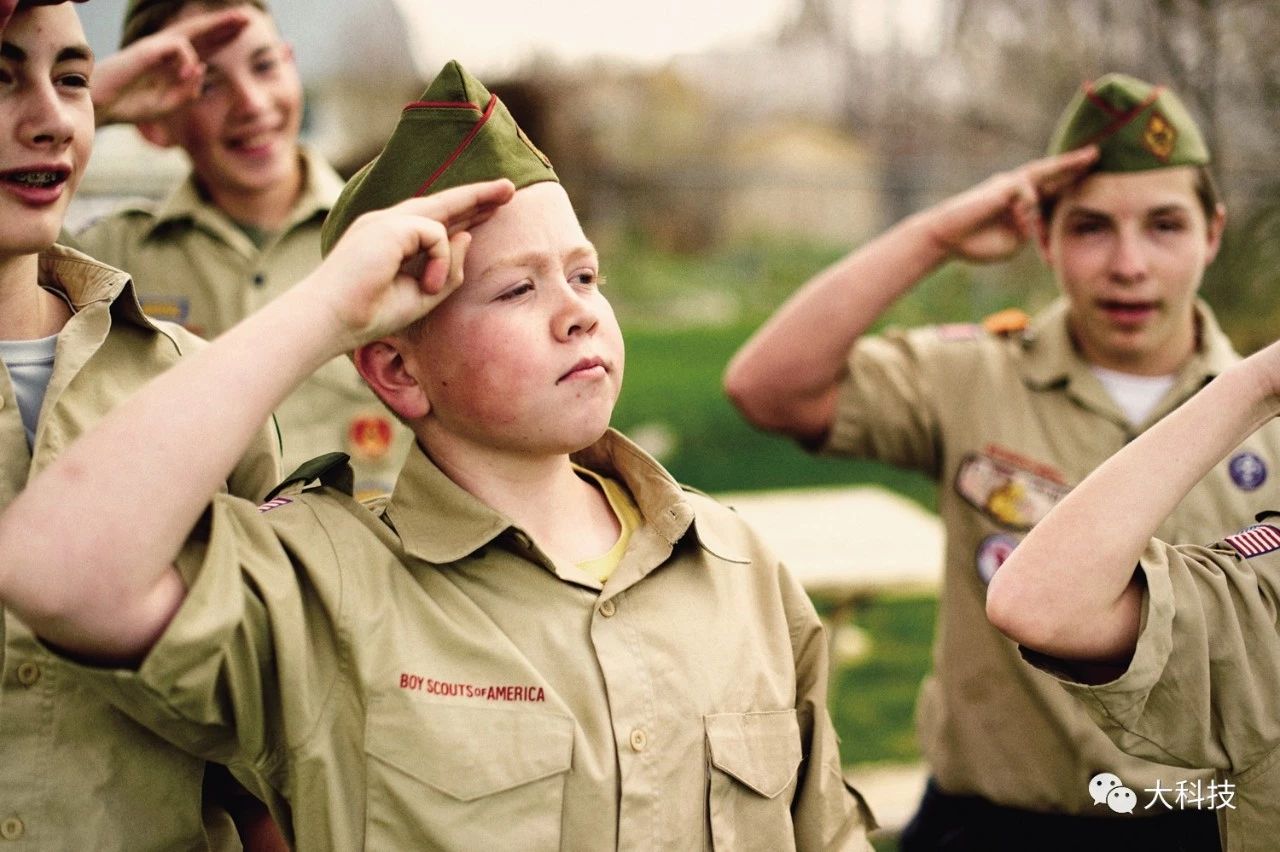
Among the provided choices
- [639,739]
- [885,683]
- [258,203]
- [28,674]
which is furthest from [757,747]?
[885,683]

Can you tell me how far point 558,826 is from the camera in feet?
5.85

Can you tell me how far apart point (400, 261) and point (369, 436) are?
1641 millimetres

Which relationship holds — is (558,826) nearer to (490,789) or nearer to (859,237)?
(490,789)

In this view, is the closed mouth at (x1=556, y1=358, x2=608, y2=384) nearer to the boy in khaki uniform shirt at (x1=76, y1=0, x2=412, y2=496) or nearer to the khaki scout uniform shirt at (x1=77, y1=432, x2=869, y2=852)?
the khaki scout uniform shirt at (x1=77, y1=432, x2=869, y2=852)

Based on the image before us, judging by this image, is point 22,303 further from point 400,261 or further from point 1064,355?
point 1064,355

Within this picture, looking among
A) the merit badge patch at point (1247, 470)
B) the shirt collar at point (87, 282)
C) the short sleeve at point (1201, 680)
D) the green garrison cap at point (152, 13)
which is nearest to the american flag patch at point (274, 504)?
the shirt collar at point (87, 282)

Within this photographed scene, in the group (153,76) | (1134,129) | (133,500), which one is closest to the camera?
(133,500)

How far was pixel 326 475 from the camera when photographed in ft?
6.43

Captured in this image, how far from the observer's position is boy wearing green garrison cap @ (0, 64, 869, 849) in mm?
1564

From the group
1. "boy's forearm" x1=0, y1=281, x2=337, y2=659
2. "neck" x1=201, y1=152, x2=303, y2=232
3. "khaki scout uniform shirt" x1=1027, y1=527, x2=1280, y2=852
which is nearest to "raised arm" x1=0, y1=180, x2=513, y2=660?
"boy's forearm" x1=0, y1=281, x2=337, y2=659

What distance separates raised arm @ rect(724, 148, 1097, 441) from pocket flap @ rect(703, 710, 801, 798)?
1328 mm

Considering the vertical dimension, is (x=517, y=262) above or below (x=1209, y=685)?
above

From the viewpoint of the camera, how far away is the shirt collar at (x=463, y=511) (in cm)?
190

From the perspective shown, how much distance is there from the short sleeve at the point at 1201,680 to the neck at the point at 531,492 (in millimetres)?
758
